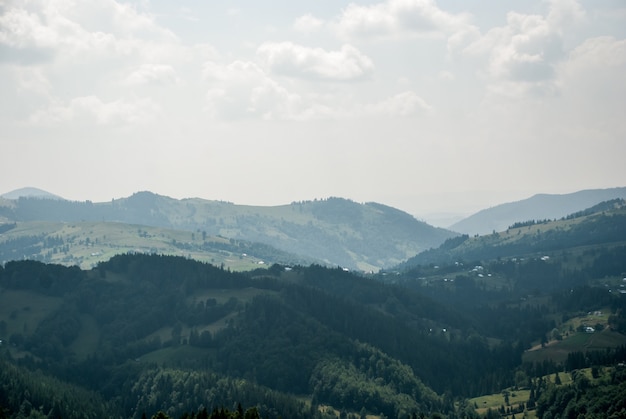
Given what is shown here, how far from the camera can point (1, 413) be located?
18562cm

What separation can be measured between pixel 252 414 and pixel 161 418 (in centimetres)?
2063

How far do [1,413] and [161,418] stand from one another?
4567cm

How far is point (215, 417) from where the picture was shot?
167 meters

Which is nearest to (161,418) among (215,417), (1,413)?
(215,417)

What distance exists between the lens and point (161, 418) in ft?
551

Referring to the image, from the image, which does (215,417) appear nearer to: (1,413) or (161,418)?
(161,418)

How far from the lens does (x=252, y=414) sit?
6905 inches

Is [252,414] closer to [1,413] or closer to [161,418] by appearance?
[161,418]

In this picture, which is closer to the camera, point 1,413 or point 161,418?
point 161,418

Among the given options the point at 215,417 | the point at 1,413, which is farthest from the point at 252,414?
the point at 1,413

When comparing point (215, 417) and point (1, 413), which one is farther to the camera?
point (1, 413)

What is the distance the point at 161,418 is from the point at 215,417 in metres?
11.8

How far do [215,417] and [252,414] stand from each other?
11075mm

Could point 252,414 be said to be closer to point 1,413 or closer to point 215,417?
point 215,417
